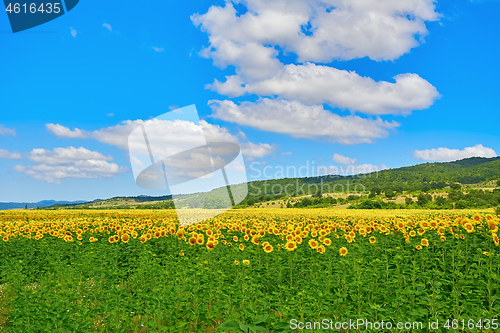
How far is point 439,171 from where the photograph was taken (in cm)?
11650

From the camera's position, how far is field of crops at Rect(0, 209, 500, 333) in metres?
5.91

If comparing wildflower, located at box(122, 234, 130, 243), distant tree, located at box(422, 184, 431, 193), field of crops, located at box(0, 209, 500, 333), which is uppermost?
distant tree, located at box(422, 184, 431, 193)

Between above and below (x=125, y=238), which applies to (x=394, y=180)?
above

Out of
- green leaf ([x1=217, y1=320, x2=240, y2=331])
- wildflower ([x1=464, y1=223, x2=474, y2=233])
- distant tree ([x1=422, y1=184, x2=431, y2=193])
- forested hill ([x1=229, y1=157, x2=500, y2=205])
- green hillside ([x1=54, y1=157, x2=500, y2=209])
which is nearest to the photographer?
green leaf ([x1=217, y1=320, x2=240, y2=331])

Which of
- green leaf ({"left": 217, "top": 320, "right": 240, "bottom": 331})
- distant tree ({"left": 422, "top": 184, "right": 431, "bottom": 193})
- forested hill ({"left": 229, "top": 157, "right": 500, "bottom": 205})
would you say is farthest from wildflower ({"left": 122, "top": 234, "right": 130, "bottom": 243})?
distant tree ({"left": 422, "top": 184, "right": 431, "bottom": 193})

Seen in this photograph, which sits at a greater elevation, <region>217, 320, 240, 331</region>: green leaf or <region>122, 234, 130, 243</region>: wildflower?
<region>122, 234, 130, 243</region>: wildflower

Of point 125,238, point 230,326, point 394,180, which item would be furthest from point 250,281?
point 394,180

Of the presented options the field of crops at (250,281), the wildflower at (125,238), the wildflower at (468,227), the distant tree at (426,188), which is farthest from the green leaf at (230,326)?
the distant tree at (426,188)

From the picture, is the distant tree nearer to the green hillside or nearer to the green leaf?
the green hillside

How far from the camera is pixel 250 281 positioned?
7027 millimetres

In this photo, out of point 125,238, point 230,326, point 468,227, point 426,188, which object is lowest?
point 230,326

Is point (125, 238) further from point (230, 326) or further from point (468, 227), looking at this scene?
point (468, 227)

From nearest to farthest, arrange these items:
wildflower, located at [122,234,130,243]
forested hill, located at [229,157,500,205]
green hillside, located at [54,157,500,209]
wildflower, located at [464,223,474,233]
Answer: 1. wildflower, located at [464,223,474,233]
2. wildflower, located at [122,234,130,243]
3. green hillside, located at [54,157,500,209]
4. forested hill, located at [229,157,500,205]

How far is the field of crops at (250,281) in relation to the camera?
233 inches
